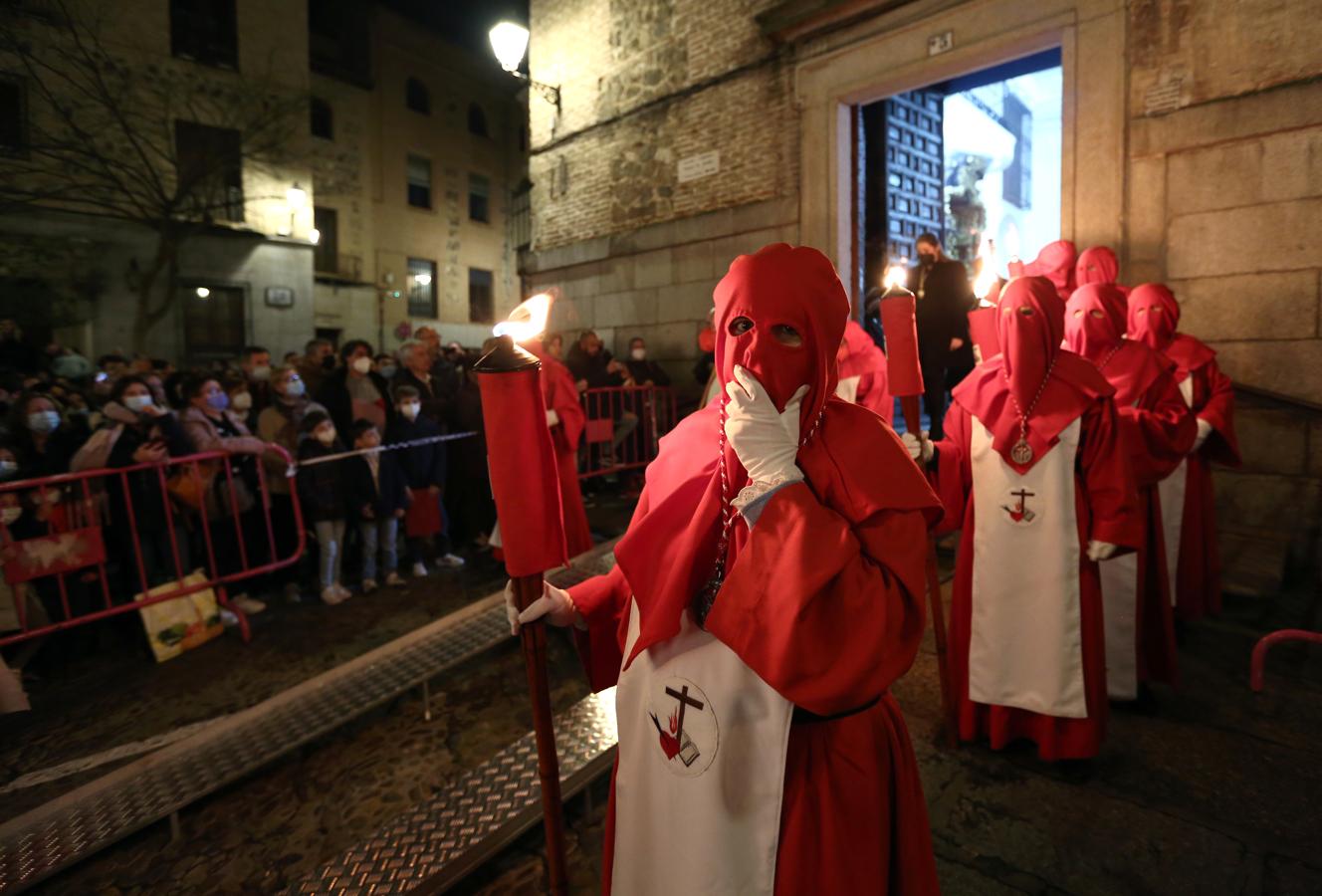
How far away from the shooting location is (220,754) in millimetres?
3281

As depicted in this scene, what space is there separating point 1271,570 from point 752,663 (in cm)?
582

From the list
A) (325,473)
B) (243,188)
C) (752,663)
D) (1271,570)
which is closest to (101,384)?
(325,473)

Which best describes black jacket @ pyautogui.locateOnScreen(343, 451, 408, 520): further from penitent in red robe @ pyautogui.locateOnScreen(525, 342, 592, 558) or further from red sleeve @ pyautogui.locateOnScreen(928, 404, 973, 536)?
red sleeve @ pyautogui.locateOnScreen(928, 404, 973, 536)

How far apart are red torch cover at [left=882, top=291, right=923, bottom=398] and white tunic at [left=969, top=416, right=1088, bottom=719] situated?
782 millimetres

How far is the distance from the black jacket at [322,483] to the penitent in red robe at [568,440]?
1807mm

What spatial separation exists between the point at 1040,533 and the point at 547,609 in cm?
252

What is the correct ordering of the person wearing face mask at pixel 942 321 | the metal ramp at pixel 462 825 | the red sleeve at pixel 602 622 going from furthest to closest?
the person wearing face mask at pixel 942 321 → the metal ramp at pixel 462 825 → the red sleeve at pixel 602 622

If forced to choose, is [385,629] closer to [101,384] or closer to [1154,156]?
[101,384]

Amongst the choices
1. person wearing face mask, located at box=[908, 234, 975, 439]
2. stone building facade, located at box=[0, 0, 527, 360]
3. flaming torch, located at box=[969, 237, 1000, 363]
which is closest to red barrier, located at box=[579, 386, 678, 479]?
person wearing face mask, located at box=[908, 234, 975, 439]

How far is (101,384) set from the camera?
700 centimetres

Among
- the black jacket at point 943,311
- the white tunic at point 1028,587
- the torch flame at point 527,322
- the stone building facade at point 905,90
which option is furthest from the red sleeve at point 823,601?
the black jacket at point 943,311

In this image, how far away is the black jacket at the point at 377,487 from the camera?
5719 mm

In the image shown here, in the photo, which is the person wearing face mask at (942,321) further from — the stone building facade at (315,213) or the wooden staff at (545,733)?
the stone building facade at (315,213)

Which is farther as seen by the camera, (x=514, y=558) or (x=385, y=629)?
(x=385, y=629)
